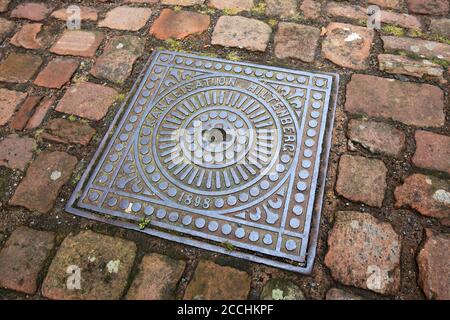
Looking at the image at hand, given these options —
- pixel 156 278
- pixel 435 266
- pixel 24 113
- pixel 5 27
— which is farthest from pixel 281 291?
pixel 5 27

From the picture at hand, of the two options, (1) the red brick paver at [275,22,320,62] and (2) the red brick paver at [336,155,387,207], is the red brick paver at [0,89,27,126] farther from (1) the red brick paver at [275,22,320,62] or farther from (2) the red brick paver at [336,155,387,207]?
(2) the red brick paver at [336,155,387,207]

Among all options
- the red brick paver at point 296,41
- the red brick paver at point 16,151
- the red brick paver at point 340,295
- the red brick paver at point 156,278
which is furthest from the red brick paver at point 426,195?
the red brick paver at point 16,151

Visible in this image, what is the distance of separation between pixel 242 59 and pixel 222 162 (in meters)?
0.78

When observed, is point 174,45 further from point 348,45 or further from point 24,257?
point 24,257

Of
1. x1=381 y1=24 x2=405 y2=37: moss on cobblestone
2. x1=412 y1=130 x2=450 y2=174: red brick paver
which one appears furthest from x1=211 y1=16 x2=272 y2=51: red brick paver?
x1=412 y1=130 x2=450 y2=174: red brick paver

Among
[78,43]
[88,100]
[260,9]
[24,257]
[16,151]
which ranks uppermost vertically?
[260,9]

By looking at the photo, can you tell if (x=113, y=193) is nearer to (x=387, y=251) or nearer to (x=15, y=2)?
(x=387, y=251)

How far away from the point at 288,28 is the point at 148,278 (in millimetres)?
1783

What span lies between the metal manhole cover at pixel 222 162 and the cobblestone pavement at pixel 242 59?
0.25ft

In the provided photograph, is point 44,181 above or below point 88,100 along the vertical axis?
below

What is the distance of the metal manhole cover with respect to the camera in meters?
1.63

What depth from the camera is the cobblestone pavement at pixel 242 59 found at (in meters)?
1.51

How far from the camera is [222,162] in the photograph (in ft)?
Answer: 5.91

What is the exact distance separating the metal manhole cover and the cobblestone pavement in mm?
77
